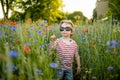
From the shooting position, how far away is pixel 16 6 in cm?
2781

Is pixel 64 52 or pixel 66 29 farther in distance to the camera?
pixel 66 29

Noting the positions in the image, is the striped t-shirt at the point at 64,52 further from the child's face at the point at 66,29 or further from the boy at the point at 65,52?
the child's face at the point at 66,29

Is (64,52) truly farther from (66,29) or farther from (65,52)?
(66,29)

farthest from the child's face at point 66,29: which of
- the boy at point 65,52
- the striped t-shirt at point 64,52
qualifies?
the striped t-shirt at point 64,52

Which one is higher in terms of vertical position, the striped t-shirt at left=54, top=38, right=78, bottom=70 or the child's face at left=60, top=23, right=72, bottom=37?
the child's face at left=60, top=23, right=72, bottom=37

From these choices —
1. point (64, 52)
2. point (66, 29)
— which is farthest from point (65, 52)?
point (66, 29)

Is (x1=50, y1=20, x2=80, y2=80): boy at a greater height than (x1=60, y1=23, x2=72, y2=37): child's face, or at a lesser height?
lesser

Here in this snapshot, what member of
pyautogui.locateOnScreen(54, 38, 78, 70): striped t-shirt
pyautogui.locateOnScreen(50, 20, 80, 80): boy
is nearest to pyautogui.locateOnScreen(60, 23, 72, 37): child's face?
pyautogui.locateOnScreen(50, 20, 80, 80): boy

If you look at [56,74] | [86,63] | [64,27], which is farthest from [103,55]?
[56,74]

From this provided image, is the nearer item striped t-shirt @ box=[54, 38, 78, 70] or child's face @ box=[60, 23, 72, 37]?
striped t-shirt @ box=[54, 38, 78, 70]

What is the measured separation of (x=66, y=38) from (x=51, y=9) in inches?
955

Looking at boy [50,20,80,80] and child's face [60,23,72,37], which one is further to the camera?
child's face [60,23,72,37]

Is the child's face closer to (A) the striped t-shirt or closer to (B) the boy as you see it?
(B) the boy

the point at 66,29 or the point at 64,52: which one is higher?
the point at 66,29
